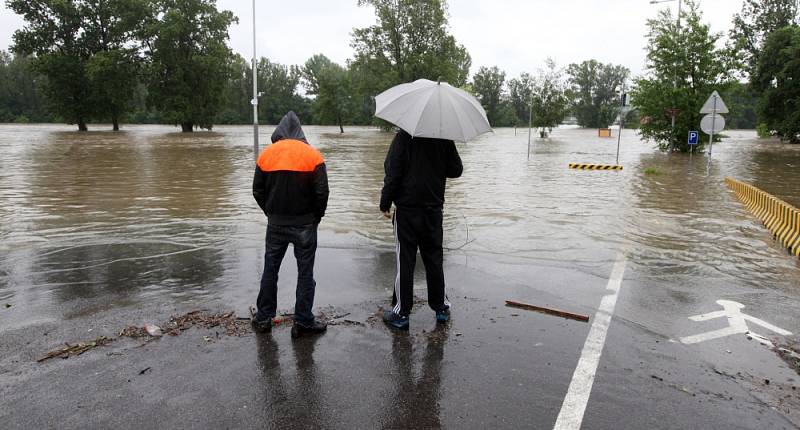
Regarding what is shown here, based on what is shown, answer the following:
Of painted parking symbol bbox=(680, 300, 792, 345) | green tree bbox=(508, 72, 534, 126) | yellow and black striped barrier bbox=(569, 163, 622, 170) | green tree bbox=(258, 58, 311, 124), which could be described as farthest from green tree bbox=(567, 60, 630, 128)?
painted parking symbol bbox=(680, 300, 792, 345)

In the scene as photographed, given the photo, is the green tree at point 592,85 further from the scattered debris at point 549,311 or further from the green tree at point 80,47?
the scattered debris at point 549,311

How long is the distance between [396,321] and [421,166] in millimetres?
1353

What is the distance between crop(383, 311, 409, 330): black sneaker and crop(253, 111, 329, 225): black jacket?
1.09 m

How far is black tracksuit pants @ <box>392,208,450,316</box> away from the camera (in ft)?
16.4

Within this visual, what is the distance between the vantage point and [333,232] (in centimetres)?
971

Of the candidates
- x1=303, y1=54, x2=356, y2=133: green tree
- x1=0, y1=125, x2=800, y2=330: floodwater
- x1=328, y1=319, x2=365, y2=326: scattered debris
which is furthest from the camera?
x1=303, y1=54, x2=356, y2=133: green tree

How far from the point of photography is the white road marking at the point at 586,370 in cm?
354

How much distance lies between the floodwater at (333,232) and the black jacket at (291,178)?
1389 millimetres

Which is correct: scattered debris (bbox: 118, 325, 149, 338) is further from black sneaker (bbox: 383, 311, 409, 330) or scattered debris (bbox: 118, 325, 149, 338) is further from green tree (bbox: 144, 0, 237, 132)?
green tree (bbox: 144, 0, 237, 132)

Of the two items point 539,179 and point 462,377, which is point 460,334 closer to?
point 462,377

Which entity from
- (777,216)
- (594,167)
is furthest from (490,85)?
(777,216)

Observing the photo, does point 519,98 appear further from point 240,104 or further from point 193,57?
point 193,57

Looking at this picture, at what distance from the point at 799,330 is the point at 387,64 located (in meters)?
61.9

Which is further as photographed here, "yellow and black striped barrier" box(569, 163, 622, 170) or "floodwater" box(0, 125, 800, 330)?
"yellow and black striped barrier" box(569, 163, 622, 170)
